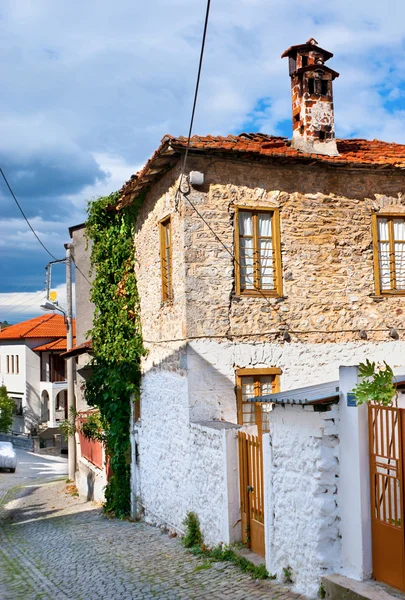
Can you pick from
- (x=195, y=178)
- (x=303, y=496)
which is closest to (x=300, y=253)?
(x=195, y=178)

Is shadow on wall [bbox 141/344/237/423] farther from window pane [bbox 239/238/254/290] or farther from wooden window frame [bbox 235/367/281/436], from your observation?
window pane [bbox 239/238/254/290]

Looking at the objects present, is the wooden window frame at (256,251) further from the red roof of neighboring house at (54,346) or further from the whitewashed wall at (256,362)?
the red roof of neighboring house at (54,346)

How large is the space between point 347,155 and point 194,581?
838 centimetres

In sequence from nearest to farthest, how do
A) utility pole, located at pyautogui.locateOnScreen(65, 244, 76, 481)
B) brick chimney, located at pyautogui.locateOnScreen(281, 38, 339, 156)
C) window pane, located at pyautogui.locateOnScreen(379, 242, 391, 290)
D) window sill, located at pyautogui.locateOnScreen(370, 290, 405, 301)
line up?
window sill, located at pyautogui.locateOnScreen(370, 290, 405, 301) → window pane, located at pyautogui.locateOnScreen(379, 242, 391, 290) → brick chimney, located at pyautogui.locateOnScreen(281, 38, 339, 156) → utility pole, located at pyautogui.locateOnScreen(65, 244, 76, 481)

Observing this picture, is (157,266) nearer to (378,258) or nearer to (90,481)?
(378,258)

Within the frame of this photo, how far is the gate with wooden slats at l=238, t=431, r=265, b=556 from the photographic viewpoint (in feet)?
30.0

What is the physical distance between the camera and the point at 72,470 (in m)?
23.1

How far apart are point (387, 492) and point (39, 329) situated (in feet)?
150

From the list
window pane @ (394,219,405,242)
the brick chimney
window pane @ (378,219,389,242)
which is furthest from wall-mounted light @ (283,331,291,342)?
the brick chimney

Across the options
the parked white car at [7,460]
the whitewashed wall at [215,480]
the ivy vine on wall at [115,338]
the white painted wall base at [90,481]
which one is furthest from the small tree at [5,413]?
the whitewashed wall at [215,480]

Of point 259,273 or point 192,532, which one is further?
point 259,273

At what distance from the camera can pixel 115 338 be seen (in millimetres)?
15805

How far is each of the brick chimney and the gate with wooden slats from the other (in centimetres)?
645

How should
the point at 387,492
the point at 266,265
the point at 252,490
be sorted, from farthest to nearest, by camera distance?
the point at 266,265 → the point at 252,490 → the point at 387,492
